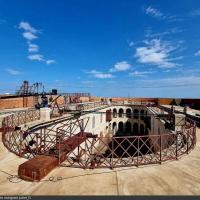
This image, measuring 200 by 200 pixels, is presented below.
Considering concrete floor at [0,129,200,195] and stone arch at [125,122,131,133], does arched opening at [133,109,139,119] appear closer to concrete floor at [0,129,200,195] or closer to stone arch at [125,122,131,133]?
stone arch at [125,122,131,133]

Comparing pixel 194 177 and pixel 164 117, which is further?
pixel 164 117

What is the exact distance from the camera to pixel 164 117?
83.3 feet

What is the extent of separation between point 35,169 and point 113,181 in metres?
3.39

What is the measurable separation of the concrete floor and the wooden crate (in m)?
0.23

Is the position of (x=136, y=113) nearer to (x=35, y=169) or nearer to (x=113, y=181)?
(x=113, y=181)

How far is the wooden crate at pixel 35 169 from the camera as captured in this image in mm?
8781

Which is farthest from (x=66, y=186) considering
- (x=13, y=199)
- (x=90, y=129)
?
(x=90, y=129)

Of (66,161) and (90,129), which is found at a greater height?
(66,161)

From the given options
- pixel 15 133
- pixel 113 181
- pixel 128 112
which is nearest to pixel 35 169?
pixel 113 181

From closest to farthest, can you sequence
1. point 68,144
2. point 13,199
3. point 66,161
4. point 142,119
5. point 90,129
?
1. point 13,199
2. point 66,161
3. point 68,144
4. point 90,129
5. point 142,119

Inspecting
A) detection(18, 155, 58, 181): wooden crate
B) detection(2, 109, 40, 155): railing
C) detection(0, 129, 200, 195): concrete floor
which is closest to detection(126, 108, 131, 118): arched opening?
detection(2, 109, 40, 155): railing

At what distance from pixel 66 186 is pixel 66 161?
3191 mm

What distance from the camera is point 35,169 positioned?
8859mm

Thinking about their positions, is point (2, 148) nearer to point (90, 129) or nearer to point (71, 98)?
point (90, 129)
